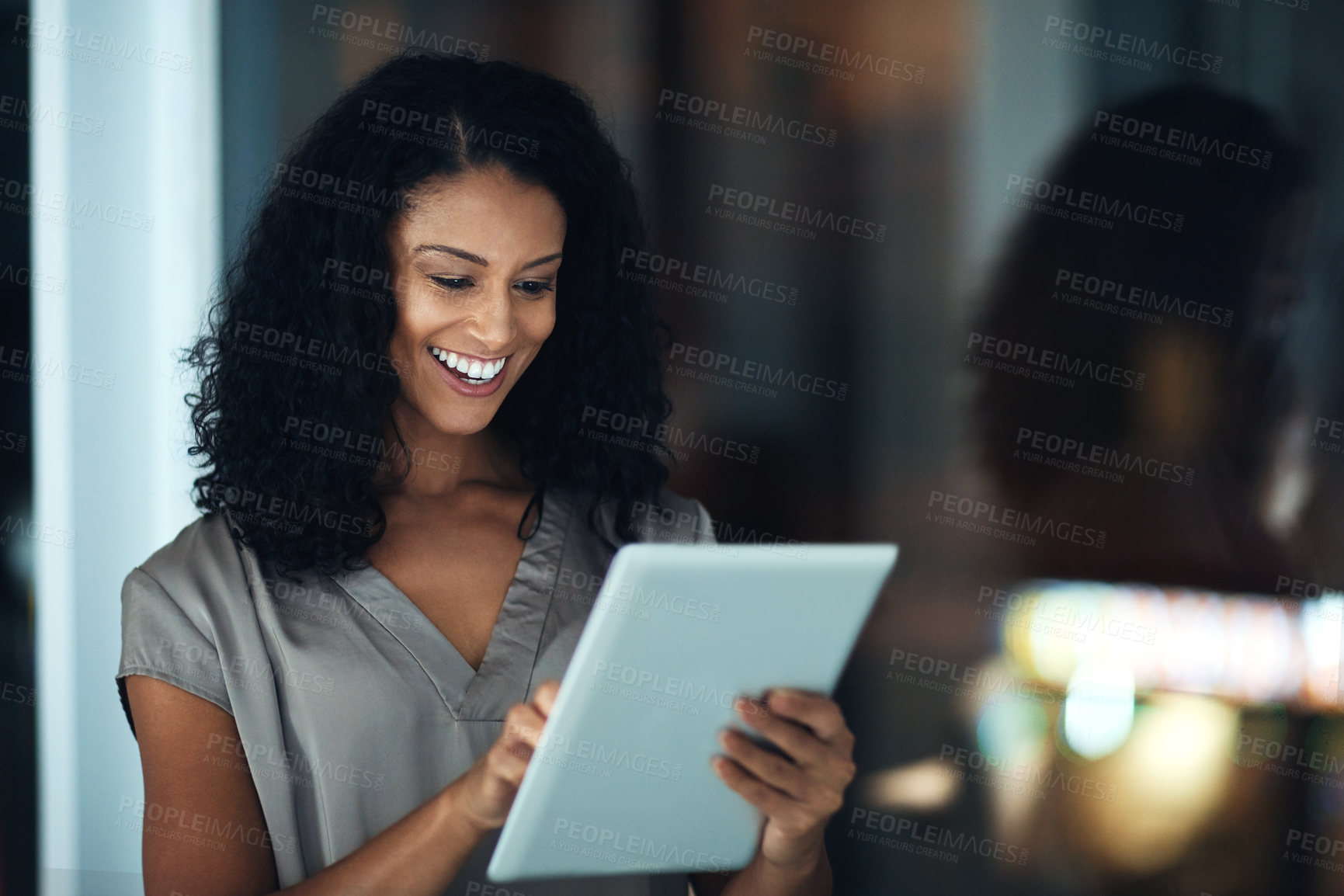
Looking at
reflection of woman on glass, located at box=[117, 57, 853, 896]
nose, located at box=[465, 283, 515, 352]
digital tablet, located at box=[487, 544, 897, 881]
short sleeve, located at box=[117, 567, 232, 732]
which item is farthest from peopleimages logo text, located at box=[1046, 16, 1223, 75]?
short sleeve, located at box=[117, 567, 232, 732]

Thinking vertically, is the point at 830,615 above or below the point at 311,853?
above

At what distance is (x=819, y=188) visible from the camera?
1.86m

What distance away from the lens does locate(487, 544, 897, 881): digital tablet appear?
76 centimetres

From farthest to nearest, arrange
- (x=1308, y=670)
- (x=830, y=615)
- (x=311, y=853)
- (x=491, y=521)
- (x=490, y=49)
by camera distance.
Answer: (x=490, y=49), (x=1308, y=670), (x=491, y=521), (x=311, y=853), (x=830, y=615)

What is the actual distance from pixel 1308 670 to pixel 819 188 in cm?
113

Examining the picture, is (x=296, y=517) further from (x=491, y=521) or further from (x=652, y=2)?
(x=652, y=2)

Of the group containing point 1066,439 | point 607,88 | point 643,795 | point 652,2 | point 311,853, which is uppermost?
point 652,2

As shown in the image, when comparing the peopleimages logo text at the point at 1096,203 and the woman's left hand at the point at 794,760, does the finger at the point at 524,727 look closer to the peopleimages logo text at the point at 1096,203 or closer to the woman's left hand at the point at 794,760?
the woman's left hand at the point at 794,760

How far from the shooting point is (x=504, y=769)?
2.85 feet

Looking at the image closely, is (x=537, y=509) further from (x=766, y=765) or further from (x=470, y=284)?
(x=766, y=765)

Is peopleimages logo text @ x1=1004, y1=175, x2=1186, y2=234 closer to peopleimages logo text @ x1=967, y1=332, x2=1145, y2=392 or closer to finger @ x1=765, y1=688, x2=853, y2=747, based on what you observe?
peopleimages logo text @ x1=967, y1=332, x2=1145, y2=392

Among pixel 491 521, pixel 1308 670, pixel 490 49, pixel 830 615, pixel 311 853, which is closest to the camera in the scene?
pixel 830 615

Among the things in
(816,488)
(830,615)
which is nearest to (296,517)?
(830,615)

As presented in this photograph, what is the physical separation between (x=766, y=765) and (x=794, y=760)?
0.03 m
